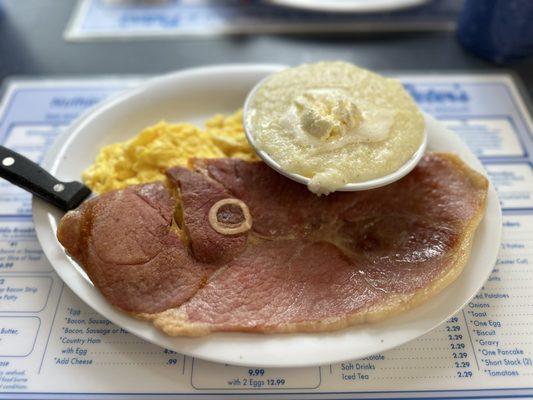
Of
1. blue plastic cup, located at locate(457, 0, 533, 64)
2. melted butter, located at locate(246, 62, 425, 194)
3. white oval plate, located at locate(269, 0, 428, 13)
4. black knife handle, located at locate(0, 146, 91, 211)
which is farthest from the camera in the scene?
white oval plate, located at locate(269, 0, 428, 13)

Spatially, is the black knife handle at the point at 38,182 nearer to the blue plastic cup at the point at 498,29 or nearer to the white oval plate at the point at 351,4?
the white oval plate at the point at 351,4

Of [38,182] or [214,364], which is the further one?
[38,182]

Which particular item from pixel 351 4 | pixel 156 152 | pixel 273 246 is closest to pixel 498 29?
pixel 351 4

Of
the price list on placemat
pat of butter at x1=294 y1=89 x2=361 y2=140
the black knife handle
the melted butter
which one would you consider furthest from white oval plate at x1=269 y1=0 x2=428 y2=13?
the black knife handle

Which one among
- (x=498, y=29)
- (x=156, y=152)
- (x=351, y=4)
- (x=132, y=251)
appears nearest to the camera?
(x=132, y=251)

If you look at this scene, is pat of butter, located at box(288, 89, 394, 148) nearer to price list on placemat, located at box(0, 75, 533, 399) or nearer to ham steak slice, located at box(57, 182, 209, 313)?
ham steak slice, located at box(57, 182, 209, 313)

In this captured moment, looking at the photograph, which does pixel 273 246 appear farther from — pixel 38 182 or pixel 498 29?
pixel 498 29

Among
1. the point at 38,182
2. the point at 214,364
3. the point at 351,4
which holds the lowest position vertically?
the point at 214,364
